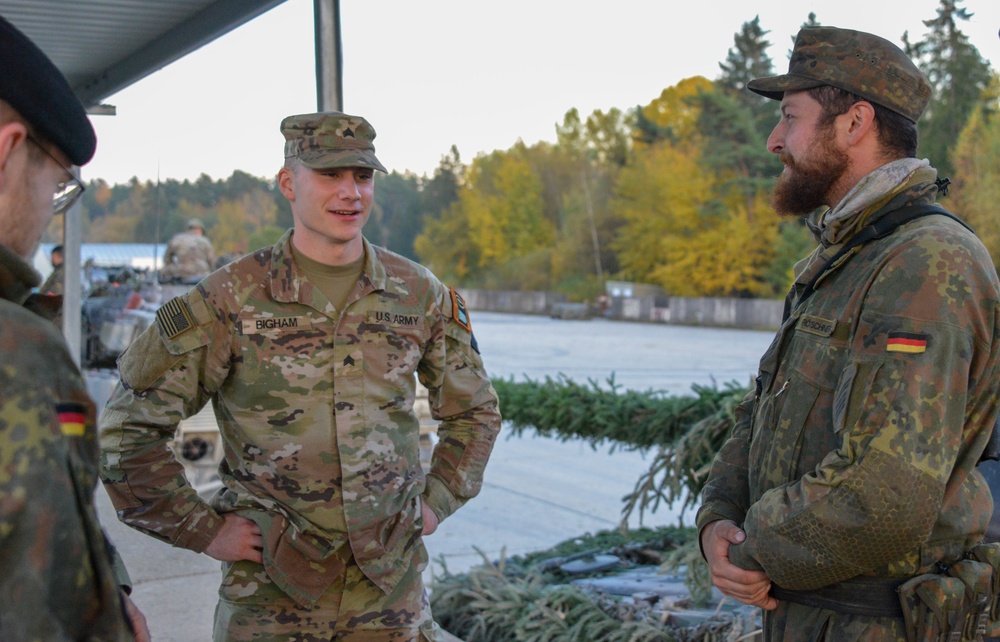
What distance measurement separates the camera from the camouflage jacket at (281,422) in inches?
100

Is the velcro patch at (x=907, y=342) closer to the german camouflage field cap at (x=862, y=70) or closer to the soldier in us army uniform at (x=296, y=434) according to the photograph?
the german camouflage field cap at (x=862, y=70)

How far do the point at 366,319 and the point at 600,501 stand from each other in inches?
263

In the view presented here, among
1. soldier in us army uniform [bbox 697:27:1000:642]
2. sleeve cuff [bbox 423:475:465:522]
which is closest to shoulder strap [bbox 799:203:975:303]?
soldier in us army uniform [bbox 697:27:1000:642]

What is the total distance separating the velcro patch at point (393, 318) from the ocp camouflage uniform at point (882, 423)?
1047 millimetres

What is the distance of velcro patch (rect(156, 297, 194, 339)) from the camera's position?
255cm

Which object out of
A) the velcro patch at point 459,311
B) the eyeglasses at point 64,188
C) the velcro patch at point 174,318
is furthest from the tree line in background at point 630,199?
the eyeglasses at point 64,188

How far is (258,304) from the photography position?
262 cm

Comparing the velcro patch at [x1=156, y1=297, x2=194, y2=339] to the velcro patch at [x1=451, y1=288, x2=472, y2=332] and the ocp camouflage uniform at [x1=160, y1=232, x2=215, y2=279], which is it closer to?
the velcro patch at [x1=451, y1=288, x2=472, y2=332]

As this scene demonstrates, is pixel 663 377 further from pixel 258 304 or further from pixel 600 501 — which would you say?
pixel 258 304

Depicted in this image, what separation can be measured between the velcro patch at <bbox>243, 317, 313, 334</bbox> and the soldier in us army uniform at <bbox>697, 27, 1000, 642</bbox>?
1.14m

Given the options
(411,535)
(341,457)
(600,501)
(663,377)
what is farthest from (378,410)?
(663,377)

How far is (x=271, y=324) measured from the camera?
8.55ft

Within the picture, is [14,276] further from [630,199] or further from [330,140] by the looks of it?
[630,199]

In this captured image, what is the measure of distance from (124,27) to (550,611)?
387 centimetres
